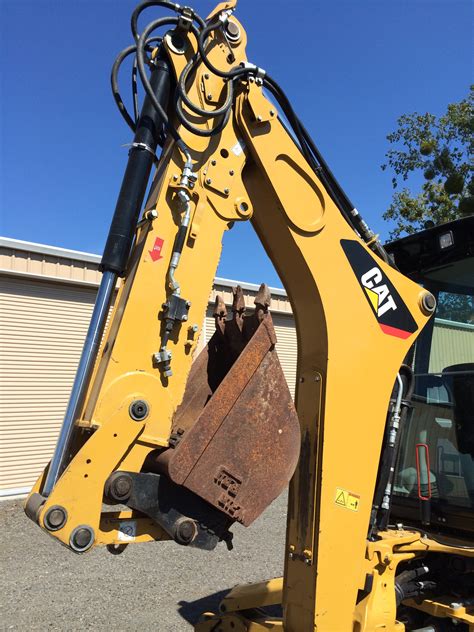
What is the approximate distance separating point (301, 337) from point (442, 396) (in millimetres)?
1280

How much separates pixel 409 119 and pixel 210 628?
19.7 meters

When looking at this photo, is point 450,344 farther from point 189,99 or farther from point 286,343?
point 286,343

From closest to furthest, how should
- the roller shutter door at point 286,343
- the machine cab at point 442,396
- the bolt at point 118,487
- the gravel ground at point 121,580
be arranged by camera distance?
the bolt at point 118,487 → the machine cab at point 442,396 → the gravel ground at point 121,580 → the roller shutter door at point 286,343

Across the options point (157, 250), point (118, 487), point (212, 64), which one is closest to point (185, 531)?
point (118, 487)

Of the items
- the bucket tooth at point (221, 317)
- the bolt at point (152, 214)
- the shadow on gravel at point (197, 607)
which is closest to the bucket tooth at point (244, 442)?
the bucket tooth at point (221, 317)

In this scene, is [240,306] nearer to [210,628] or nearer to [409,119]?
[210,628]

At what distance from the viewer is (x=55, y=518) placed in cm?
190

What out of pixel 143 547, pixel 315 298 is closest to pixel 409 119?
pixel 143 547

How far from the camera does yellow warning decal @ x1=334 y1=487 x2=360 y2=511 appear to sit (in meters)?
2.45

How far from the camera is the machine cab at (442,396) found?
3160mm

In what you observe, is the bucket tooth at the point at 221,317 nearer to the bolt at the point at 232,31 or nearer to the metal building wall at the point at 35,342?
the bolt at the point at 232,31

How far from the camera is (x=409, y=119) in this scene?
1948 centimetres

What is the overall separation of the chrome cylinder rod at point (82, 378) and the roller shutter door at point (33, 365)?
7006mm

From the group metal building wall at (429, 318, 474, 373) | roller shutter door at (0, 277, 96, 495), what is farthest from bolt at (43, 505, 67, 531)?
roller shutter door at (0, 277, 96, 495)
